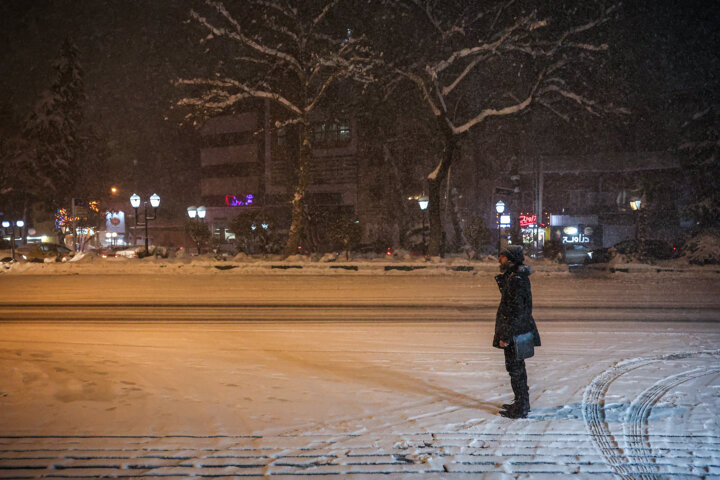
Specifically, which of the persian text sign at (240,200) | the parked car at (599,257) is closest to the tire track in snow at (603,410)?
the parked car at (599,257)

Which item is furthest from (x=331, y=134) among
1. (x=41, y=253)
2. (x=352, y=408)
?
(x=352, y=408)

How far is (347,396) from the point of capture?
21.4 ft

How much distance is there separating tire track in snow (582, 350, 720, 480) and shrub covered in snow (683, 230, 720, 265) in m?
22.5

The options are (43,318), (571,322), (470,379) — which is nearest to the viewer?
(470,379)

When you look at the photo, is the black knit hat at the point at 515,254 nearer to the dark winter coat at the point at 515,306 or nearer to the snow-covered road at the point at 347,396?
the dark winter coat at the point at 515,306

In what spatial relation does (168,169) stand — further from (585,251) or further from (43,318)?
(43,318)

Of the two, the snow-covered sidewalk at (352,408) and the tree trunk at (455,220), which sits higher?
the tree trunk at (455,220)

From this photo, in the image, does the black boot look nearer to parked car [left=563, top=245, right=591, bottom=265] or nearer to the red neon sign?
parked car [left=563, top=245, right=591, bottom=265]

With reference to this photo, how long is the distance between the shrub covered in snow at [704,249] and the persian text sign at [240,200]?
36.6 meters

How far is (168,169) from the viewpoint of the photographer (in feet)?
261

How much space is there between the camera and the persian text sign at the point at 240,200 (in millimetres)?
52469

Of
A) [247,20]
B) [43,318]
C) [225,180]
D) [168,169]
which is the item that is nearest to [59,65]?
[225,180]

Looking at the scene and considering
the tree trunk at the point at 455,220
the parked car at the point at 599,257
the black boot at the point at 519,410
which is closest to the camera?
the black boot at the point at 519,410

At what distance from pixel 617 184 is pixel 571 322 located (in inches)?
1648
